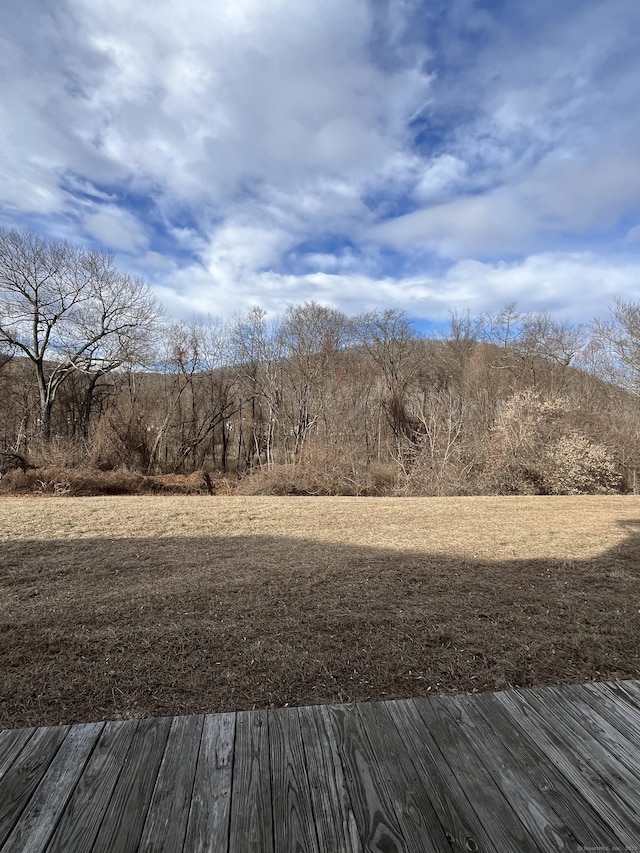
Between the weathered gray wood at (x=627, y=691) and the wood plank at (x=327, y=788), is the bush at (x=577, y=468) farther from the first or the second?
the wood plank at (x=327, y=788)

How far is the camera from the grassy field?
2143mm

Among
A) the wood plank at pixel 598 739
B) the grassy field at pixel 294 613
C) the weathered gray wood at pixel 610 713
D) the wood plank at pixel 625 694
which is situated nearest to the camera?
the wood plank at pixel 598 739

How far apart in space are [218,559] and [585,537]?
4.49 meters

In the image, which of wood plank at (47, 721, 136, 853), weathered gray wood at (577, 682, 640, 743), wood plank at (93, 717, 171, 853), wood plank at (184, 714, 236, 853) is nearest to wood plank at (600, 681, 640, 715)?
weathered gray wood at (577, 682, 640, 743)

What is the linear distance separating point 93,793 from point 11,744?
422mm

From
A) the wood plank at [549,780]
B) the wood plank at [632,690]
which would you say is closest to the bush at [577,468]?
the wood plank at [632,690]

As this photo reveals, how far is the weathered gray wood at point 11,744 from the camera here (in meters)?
1.26

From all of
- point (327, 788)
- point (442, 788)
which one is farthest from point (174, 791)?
point (442, 788)

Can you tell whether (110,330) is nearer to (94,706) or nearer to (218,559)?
(218,559)

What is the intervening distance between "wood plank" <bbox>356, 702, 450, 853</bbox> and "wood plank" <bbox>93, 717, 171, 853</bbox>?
2.13 ft

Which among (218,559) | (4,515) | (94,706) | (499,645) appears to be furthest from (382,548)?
(4,515)

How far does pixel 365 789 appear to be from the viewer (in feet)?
3.84

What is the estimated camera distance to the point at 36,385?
1828 centimetres

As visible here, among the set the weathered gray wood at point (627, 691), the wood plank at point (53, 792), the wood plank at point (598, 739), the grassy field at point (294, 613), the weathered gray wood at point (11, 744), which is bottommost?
the grassy field at point (294, 613)
